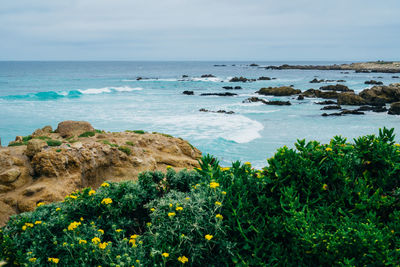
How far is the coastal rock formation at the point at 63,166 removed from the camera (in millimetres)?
7910

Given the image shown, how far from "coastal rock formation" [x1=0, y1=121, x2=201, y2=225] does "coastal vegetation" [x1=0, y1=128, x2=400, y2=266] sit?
449cm

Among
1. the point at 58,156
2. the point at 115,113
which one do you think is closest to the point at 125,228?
the point at 58,156

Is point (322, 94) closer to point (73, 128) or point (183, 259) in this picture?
point (73, 128)

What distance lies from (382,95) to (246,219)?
39486mm

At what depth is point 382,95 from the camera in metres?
36.5

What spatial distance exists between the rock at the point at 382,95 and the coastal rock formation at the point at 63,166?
3180cm

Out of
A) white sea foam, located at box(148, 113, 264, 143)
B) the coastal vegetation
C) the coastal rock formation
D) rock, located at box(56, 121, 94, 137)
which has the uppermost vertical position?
the coastal vegetation

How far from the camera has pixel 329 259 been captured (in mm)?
3070

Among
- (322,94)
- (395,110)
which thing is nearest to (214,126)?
(395,110)

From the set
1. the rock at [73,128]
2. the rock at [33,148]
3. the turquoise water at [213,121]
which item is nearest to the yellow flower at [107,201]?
the rock at [33,148]

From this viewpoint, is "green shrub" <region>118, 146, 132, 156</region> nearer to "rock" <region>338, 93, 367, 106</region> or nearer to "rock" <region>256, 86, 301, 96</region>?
"rock" <region>338, 93, 367, 106</region>

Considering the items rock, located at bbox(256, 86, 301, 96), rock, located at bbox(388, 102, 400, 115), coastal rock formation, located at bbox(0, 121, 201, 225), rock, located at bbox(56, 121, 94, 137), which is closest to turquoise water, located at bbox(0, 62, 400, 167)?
rock, located at bbox(388, 102, 400, 115)

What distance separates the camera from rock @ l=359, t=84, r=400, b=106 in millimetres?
35594

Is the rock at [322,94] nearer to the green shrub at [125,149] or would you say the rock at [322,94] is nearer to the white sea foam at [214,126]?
the white sea foam at [214,126]
